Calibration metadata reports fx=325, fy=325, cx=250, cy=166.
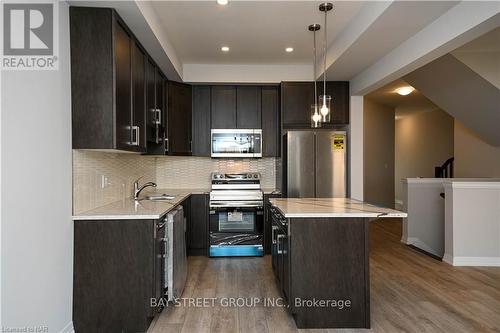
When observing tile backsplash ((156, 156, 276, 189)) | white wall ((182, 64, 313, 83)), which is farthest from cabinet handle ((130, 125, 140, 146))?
tile backsplash ((156, 156, 276, 189))

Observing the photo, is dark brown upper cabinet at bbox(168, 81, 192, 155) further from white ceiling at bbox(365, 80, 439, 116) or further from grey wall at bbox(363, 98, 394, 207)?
grey wall at bbox(363, 98, 394, 207)

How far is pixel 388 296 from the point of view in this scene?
3061 millimetres

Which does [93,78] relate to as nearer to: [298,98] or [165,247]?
[165,247]

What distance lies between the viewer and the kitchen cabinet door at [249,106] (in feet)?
15.6

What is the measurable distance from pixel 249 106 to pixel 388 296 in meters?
3.01

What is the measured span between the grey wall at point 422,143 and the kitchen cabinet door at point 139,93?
7.46 m

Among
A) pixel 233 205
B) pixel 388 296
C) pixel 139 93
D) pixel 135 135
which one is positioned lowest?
pixel 388 296

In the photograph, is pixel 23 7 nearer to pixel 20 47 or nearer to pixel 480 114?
pixel 20 47

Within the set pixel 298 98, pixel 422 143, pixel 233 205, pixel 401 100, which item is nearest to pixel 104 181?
pixel 233 205

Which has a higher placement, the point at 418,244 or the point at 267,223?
the point at 267,223

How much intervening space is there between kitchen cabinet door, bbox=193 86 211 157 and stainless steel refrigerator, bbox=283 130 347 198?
1.19 meters

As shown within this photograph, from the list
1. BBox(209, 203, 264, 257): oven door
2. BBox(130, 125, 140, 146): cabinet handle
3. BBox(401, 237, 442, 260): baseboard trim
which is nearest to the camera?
BBox(130, 125, 140, 146): cabinet handle

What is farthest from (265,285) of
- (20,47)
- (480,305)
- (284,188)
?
(20,47)

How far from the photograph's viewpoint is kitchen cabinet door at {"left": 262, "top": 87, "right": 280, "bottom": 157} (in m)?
4.79
